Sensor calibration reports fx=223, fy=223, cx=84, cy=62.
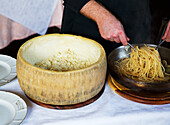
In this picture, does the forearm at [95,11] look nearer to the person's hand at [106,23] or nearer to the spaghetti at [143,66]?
the person's hand at [106,23]

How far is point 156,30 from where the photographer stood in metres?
2.79

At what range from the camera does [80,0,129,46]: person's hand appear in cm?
101

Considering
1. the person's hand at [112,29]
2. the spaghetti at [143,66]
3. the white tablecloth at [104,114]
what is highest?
the person's hand at [112,29]

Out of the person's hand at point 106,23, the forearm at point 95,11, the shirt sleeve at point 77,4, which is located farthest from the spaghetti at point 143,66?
the shirt sleeve at point 77,4

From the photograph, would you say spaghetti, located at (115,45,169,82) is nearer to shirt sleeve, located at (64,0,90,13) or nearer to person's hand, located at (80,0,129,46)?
person's hand, located at (80,0,129,46)

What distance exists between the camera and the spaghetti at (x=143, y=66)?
2.97 feet

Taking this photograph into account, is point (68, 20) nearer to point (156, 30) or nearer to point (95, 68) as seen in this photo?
point (95, 68)

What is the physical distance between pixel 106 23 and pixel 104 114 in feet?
1.52

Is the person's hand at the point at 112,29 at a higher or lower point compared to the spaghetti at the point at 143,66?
higher

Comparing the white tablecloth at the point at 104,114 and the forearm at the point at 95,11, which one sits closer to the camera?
the white tablecloth at the point at 104,114

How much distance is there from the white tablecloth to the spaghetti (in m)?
0.12

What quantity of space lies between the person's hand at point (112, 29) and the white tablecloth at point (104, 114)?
0.30 metres

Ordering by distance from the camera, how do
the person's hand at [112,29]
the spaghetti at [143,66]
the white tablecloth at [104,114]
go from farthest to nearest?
the person's hand at [112,29]
the spaghetti at [143,66]
the white tablecloth at [104,114]

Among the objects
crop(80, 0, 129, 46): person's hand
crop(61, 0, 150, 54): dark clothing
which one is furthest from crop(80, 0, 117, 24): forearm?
crop(61, 0, 150, 54): dark clothing
